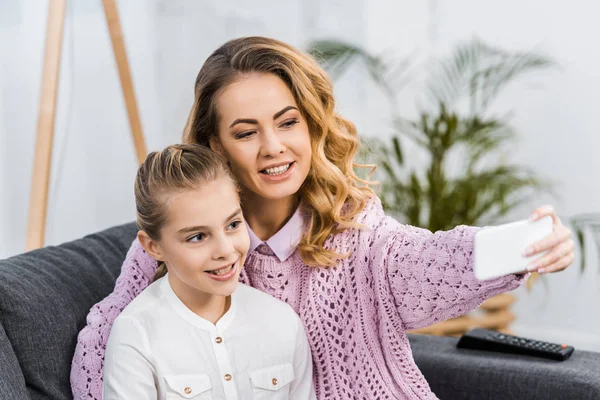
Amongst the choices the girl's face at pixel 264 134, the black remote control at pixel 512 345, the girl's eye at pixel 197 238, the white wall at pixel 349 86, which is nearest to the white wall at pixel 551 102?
the white wall at pixel 349 86

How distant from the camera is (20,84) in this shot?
6.80 feet

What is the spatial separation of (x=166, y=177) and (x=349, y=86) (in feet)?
7.56

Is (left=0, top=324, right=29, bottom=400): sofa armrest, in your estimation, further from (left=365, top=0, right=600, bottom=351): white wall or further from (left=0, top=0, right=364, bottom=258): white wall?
(left=365, top=0, right=600, bottom=351): white wall

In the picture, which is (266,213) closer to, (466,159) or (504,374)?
(504,374)

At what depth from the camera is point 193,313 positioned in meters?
1.33

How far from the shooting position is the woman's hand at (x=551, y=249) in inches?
43.7

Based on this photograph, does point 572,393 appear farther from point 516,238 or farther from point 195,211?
point 195,211

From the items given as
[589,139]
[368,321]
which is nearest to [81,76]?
[368,321]

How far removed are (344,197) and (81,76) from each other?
134 centimetres

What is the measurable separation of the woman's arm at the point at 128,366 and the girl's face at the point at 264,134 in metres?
0.37

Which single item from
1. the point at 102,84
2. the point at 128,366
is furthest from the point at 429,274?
the point at 102,84

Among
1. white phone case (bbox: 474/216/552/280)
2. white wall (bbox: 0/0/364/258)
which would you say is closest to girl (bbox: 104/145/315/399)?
white phone case (bbox: 474/216/552/280)

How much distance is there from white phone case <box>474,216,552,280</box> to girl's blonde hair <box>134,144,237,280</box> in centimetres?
47

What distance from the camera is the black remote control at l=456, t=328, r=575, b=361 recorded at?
1.62 meters
